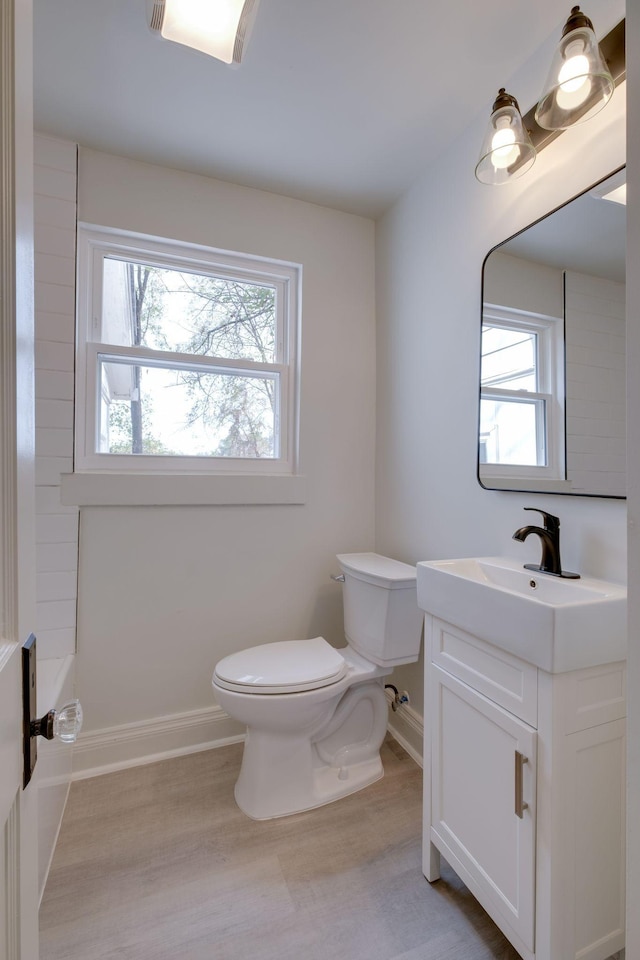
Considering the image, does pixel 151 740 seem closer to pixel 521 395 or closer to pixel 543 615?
pixel 543 615

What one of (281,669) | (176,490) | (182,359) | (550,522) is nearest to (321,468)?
(176,490)

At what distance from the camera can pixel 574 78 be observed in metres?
1.03

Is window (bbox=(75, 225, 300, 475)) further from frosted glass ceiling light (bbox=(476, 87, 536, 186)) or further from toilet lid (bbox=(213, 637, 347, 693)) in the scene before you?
frosted glass ceiling light (bbox=(476, 87, 536, 186))

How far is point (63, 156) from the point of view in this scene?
1.69 meters

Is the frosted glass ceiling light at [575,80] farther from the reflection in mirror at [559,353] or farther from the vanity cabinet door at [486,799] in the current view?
the vanity cabinet door at [486,799]

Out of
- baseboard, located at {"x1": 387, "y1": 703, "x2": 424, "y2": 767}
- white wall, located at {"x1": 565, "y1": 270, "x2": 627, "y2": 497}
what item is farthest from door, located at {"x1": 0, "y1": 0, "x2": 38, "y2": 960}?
baseboard, located at {"x1": 387, "y1": 703, "x2": 424, "y2": 767}

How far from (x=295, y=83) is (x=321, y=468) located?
1.43 metres

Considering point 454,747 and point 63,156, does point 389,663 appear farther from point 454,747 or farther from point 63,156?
point 63,156

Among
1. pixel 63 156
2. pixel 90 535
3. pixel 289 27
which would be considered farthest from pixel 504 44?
pixel 90 535

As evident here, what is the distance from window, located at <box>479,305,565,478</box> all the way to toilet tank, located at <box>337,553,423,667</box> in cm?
55

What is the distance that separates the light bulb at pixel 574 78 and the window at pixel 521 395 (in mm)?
514

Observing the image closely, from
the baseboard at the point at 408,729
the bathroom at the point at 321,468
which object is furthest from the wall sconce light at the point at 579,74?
the baseboard at the point at 408,729

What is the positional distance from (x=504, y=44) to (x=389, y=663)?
6.80ft

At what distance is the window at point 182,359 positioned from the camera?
183 cm
